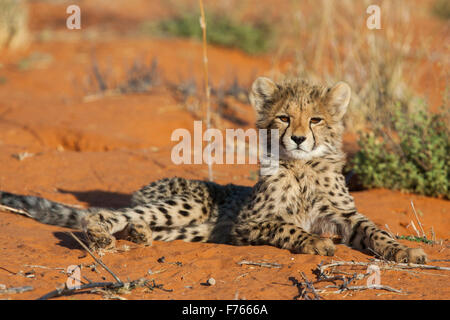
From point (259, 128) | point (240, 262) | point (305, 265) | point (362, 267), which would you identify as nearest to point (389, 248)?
point (362, 267)

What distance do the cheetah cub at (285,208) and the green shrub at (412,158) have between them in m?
1.57

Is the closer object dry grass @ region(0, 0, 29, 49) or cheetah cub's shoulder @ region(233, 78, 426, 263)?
cheetah cub's shoulder @ region(233, 78, 426, 263)

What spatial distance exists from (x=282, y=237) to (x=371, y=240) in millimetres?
562

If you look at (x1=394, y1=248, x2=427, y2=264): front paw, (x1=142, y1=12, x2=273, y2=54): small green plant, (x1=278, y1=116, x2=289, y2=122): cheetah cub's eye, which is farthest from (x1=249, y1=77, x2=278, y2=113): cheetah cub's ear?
(x1=142, y1=12, x2=273, y2=54): small green plant

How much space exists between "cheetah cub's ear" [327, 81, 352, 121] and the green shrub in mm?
1556

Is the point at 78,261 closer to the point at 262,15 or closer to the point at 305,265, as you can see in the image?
the point at 305,265

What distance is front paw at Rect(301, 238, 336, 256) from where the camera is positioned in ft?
12.1

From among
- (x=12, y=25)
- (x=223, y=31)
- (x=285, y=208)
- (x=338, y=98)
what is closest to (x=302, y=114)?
(x=338, y=98)

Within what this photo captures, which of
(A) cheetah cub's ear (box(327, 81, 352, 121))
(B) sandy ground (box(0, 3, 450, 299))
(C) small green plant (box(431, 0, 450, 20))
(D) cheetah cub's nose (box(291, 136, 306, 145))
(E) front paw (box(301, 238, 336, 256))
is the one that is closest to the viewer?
(B) sandy ground (box(0, 3, 450, 299))

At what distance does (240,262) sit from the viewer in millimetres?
3576

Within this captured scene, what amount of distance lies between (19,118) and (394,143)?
4846mm

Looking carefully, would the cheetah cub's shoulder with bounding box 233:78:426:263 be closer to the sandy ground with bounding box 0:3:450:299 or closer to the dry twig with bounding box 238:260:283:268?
the sandy ground with bounding box 0:3:450:299

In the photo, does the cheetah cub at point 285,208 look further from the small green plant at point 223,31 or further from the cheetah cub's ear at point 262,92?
→ the small green plant at point 223,31

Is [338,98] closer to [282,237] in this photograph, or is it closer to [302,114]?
[302,114]
